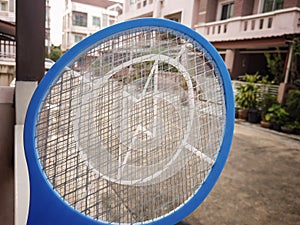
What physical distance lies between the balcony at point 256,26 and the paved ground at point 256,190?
6.83 feet

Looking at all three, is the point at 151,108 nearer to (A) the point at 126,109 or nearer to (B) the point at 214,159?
(A) the point at 126,109

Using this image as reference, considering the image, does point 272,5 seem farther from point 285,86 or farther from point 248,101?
point 248,101

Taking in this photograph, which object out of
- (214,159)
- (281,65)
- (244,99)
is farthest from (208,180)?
(281,65)

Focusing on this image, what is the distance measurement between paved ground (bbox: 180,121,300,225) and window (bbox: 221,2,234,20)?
10.3ft

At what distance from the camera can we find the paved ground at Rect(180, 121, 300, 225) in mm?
1297

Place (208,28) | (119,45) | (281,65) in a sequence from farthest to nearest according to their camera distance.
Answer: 1. (208,28)
2. (281,65)
3. (119,45)

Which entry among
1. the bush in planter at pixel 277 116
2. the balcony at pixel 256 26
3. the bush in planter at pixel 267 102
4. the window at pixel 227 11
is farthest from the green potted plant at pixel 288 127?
the window at pixel 227 11

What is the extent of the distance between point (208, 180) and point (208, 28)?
5.07 m

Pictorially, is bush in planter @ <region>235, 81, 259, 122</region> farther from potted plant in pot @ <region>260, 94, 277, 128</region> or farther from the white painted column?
the white painted column

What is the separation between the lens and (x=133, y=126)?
18.3 inches

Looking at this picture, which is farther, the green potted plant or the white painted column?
the green potted plant

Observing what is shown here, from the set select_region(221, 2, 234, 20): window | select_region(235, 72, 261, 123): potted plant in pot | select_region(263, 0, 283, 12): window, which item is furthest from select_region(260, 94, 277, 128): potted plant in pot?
select_region(221, 2, 234, 20): window

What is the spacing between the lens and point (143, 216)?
1.55 feet

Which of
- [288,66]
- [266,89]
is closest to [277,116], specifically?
[266,89]
